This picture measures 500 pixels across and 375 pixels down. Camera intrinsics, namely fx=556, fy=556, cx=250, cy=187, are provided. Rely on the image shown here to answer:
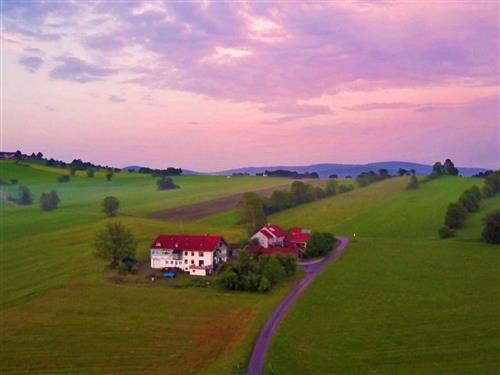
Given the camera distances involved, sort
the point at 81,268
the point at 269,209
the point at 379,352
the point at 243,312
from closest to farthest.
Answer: the point at 379,352 → the point at 243,312 → the point at 81,268 → the point at 269,209

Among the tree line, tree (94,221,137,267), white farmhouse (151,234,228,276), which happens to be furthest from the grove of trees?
the tree line

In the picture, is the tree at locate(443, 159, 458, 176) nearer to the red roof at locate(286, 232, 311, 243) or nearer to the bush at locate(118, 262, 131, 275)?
the red roof at locate(286, 232, 311, 243)

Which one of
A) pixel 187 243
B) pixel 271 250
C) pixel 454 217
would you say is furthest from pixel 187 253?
pixel 454 217

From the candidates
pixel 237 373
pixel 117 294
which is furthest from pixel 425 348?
pixel 117 294

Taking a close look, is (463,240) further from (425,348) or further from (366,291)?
(425,348)

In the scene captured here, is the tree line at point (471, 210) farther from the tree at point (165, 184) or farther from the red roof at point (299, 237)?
the tree at point (165, 184)

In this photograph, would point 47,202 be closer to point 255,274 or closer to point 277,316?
point 255,274
